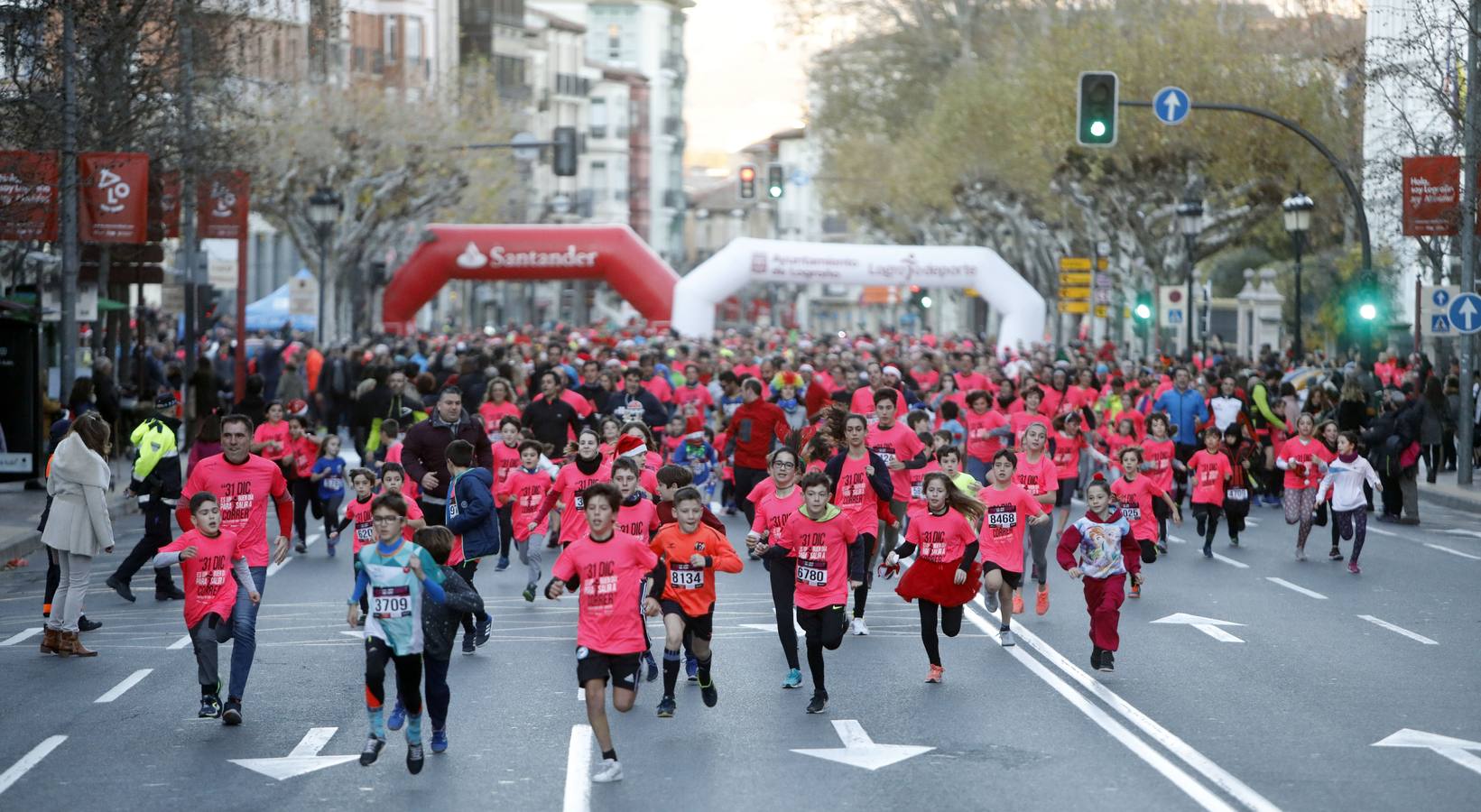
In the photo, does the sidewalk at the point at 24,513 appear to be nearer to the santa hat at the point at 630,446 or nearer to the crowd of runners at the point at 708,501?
the crowd of runners at the point at 708,501

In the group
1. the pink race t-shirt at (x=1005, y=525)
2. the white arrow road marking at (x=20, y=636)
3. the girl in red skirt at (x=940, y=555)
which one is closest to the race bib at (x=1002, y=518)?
the pink race t-shirt at (x=1005, y=525)

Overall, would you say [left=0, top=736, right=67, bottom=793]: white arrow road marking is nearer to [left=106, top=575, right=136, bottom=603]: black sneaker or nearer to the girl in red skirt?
the girl in red skirt

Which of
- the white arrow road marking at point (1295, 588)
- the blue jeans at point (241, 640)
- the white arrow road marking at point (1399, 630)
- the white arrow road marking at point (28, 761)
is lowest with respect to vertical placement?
the white arrow road marking at point (28, 761)

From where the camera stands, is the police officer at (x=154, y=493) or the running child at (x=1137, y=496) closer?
the police officer at (x=154, y=493)

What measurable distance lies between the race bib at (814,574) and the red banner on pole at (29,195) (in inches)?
530

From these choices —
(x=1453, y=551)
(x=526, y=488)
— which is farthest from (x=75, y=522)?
(x=1453, y=551)

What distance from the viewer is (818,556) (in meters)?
13.2

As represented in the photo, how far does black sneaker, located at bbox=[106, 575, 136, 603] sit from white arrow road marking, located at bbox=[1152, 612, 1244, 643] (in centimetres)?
784

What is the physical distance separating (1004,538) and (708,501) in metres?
10.1

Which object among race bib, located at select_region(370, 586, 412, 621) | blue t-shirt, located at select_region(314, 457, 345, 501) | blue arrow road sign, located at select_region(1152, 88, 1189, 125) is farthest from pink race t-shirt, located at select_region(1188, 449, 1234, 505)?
race bib, located at select_region(370, 586, 412, 621)

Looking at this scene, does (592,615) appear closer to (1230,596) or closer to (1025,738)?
(1025,738)

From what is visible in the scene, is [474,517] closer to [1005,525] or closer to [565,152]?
[1005,525]

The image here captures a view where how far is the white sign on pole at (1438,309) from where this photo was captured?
30.7 metres

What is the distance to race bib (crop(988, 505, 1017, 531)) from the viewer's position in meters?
15.4
